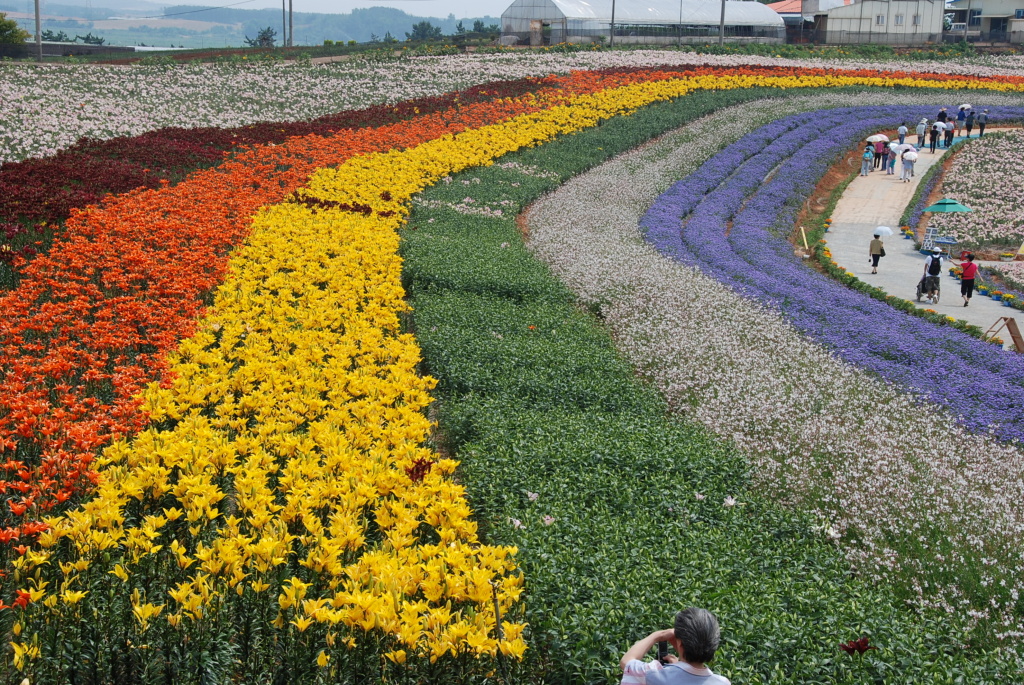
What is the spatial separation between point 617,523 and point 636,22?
77.2m

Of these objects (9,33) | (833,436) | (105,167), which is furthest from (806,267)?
(9,33)

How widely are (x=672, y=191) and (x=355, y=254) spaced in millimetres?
15659

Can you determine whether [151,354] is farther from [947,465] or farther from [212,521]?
[947,465]

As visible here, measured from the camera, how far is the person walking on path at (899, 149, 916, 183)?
3052cm

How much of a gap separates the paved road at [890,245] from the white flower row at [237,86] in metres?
18.8

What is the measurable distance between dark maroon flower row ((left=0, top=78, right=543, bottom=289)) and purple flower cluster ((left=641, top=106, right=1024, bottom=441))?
11623 millimetres

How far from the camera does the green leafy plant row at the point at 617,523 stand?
229 inches

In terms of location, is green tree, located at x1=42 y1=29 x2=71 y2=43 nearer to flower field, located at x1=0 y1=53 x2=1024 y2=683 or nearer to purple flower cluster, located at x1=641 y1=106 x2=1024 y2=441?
purple flower cluster, located at x1=641 y1=106 x2=1024 y2=441

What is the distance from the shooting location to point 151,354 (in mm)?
10141

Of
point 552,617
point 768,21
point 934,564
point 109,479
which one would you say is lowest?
point 934,564

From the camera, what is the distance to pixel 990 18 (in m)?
81.4

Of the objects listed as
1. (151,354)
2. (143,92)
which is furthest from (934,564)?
(143,92)

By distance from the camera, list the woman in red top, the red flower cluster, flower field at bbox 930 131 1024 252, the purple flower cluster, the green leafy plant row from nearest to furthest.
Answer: the green leafy plant row
the red flower cluster
the purple flower cluster
the woman in red top
flower field at bbox 930 131 1024 252

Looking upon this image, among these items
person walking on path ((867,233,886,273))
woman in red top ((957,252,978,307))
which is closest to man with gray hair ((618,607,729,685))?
woman in red top ((957,252,978,307))
